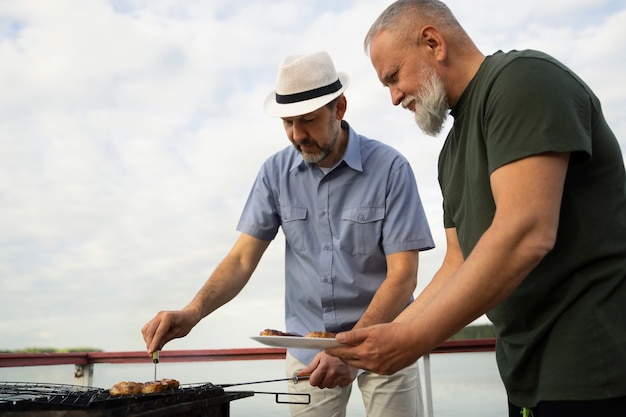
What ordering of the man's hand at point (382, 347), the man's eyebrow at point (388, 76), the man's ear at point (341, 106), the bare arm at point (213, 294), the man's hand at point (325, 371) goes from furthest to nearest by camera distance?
the man's ear at point (341, 106)
the bare arm at point (213, 294)
the man's hand at point (325, 371)
the man's eyebrow at point (388, 76)
the man's hand at point (382, 347)

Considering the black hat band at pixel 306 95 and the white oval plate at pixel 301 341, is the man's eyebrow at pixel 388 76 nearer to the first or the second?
the white oval plate at pixel 301 341

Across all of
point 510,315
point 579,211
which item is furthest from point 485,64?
point 510,315

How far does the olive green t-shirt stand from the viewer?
1.51 m

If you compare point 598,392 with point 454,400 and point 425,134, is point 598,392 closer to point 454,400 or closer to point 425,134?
point 425,134

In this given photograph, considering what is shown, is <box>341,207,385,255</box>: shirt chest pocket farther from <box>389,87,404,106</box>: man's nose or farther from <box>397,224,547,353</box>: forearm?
<box>397,224,547,353</box>: forearm

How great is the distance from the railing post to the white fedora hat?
9.03ft

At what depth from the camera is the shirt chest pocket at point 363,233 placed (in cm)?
293

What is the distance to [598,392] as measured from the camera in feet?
4.98

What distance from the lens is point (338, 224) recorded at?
3.01 metres

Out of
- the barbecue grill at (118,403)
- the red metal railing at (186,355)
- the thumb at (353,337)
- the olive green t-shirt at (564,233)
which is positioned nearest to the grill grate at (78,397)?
the barbecue grill at (118,403)

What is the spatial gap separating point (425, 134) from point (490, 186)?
0.42 m

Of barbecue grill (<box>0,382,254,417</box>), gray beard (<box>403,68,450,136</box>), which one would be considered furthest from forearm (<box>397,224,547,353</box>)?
barbecue grill (<box>0,382,254,417</box>)

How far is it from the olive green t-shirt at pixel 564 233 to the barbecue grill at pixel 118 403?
1055mm

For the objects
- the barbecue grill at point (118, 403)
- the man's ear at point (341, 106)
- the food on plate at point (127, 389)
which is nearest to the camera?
the barbecue grill at point (118, 403)
